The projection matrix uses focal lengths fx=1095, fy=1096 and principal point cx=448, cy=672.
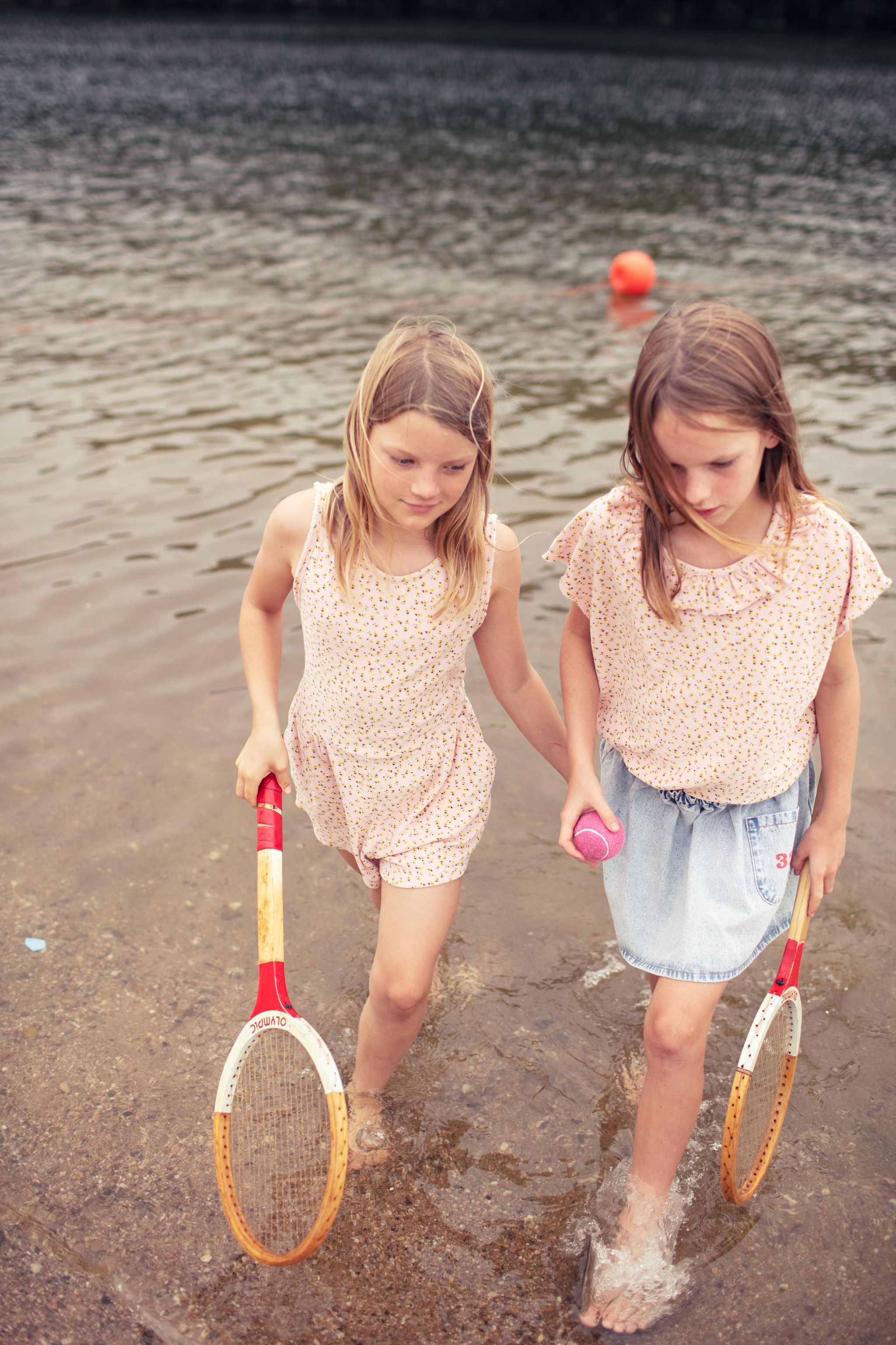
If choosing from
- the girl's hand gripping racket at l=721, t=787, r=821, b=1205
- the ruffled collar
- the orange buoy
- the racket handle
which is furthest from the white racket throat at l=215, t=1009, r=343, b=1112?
the orange buoy

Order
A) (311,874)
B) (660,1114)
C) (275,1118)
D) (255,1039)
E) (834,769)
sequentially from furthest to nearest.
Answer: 1. (311,874)
2. (275,1118)
3. (834,769)
4. (660,1114)
5. (255,1039)

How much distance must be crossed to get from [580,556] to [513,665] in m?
0.39

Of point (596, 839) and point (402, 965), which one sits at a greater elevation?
point (596, 839)

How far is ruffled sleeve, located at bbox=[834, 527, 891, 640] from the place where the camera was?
7.88 feet

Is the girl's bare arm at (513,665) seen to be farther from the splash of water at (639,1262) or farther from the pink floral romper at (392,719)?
the splash of water at (639,1262)

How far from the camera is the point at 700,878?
8.29 feet

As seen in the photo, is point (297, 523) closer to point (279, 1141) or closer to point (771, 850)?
point (771, 850)

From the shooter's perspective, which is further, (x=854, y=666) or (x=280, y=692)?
(x=280, y=692)

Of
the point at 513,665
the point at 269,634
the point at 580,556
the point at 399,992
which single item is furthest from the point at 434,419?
the point at 399,992

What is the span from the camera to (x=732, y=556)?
2.45 m

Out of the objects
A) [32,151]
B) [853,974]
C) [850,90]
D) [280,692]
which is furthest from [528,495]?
[850,90]

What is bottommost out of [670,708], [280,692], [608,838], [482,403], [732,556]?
[280,692]

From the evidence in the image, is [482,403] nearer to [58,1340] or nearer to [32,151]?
[58,1340]

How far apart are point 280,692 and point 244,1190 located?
264 cm
